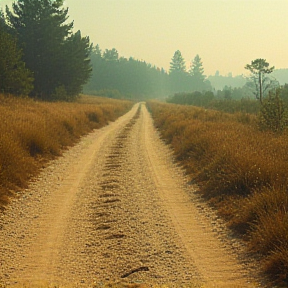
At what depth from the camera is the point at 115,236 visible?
501 cm

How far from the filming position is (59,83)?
3703 centimetres

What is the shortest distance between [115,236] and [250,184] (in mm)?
2963

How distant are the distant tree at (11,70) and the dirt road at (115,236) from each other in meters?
18.6

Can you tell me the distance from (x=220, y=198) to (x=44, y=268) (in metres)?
3.80

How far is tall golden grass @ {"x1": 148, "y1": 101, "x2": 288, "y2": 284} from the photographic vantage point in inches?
165

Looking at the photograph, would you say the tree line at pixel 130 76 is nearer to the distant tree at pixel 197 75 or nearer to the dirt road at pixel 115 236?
the distant tree at pixel 197 75

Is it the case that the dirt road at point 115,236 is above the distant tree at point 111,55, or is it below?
below

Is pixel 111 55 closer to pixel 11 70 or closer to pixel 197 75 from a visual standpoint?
pixel 197 75

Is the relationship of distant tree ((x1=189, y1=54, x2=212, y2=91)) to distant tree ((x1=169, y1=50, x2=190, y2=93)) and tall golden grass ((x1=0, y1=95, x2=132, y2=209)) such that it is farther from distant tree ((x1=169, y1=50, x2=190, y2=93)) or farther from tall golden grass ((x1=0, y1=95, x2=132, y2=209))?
tall golden grass ((x1=0, y1=95, x2=132, y2=209))

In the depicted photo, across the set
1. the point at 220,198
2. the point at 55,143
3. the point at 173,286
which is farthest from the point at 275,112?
the point at 173,286

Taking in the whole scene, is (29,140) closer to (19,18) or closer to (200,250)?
(200,250)

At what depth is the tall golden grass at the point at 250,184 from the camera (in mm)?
4184

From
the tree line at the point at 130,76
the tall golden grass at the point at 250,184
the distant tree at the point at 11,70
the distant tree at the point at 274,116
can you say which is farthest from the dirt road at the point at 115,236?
the tree line at the point at 130,76

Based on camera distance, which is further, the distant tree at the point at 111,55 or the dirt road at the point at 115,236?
the distant tree at the point at 111,55
